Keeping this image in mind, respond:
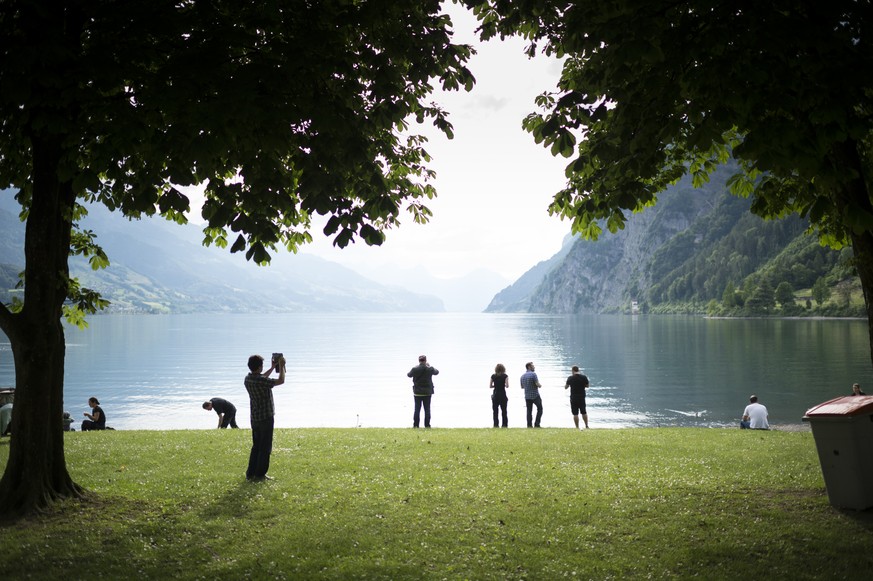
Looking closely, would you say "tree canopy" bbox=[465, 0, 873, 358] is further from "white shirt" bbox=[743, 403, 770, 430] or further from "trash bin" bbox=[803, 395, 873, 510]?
"white shirt" bbox=[743, 403, 770, 430]

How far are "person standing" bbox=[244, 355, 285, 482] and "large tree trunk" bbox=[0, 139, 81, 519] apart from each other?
3.13m

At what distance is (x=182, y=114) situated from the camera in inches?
281

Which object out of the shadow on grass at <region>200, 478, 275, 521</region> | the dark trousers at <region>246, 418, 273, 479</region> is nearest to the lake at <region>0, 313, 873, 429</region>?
the dark trousers at <region>246, 418, 273, 479</region>

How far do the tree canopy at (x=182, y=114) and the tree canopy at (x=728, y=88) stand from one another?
189cm

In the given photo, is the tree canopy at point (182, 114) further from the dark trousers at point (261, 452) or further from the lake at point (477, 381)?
the lake at point (477, 381)

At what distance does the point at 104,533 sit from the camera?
8250mm

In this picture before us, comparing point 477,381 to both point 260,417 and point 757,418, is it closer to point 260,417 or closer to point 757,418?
point 757,418

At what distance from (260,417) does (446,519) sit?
14.0ft

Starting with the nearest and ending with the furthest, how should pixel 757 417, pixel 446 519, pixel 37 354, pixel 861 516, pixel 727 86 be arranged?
1. pixel 727 86
2. pixel 861 516
3. pixel 446 519
4. pixel 37 354
5. pixel 757 417

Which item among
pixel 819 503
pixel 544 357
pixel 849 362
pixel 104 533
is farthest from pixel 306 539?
pixel 544 357

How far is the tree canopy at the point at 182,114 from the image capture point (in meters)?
7.06

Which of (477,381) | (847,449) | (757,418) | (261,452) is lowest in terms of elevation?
(477,381)

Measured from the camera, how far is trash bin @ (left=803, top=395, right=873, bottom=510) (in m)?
8.57

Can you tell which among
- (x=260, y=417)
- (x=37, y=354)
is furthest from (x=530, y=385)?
(x=37, y=354)
